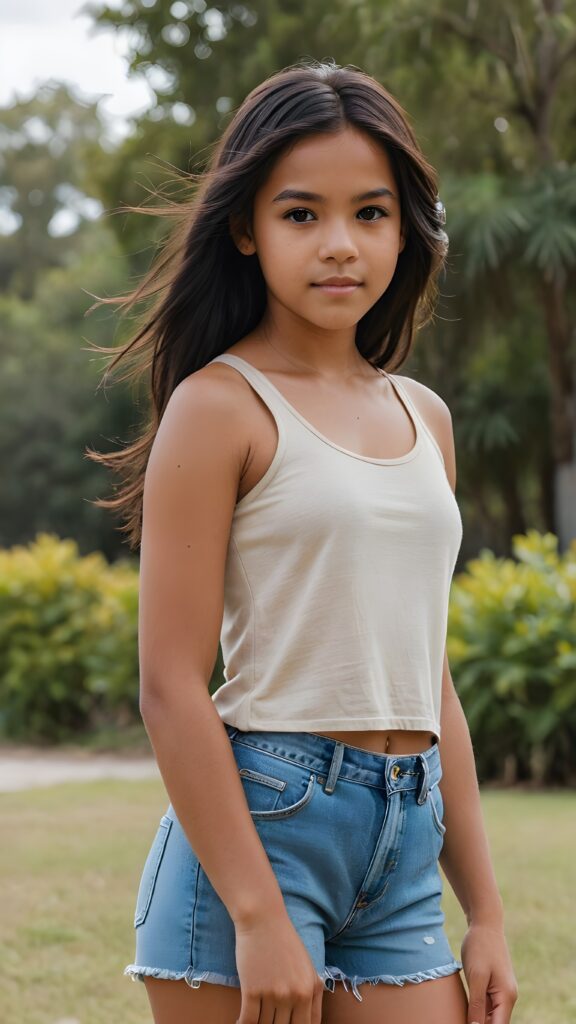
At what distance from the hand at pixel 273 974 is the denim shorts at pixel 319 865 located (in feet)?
0.23

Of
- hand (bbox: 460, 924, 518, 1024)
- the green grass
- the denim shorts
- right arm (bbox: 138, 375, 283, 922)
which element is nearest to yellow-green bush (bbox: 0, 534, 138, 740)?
the green grass

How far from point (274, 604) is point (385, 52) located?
46.7 feet

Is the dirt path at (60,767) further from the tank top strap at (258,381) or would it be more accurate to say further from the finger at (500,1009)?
the tank top strap at (258,381)

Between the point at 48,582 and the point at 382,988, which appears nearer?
the point at 382,988

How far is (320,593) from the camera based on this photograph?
5.51 feet

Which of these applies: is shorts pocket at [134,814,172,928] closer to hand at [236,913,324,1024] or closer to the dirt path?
hand at [236,913,324,1024]

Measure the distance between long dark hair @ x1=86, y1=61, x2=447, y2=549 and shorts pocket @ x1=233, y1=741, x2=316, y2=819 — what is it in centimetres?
51

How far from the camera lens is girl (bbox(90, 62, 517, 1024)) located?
5.32ft

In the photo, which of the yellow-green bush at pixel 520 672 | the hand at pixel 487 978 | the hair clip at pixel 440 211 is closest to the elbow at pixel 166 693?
the hand at pixel 487 978

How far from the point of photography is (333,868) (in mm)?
1673

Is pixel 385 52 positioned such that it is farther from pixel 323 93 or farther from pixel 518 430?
pixel 323 93

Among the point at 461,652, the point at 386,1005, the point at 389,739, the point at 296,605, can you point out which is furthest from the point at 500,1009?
the point at 461,652

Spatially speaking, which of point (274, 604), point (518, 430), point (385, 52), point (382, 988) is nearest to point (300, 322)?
point (274, 604)

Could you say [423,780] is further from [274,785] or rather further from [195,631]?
[195,631]
